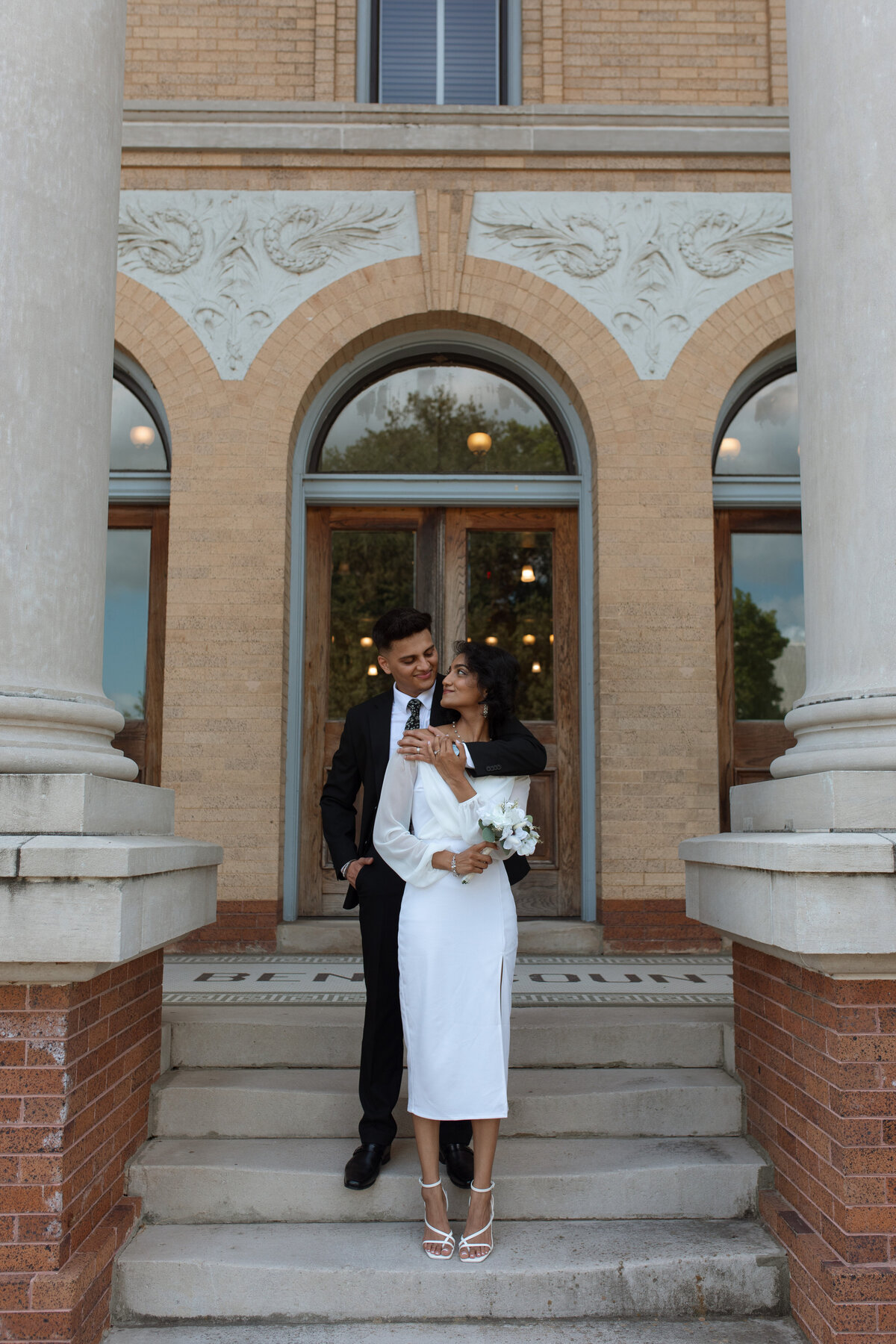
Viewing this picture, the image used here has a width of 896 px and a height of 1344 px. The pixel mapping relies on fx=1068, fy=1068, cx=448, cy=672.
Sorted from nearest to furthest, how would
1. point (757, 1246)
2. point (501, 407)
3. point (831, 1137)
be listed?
point (831, 1137) → point (757, 1246) → point (501, 407)

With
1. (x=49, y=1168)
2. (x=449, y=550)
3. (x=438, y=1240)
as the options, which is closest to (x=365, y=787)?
(x=438, y=1240)

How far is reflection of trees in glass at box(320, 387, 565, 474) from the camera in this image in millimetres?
8031

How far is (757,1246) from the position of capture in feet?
11.5

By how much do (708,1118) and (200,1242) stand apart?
1929mm

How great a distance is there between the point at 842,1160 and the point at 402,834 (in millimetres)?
1624

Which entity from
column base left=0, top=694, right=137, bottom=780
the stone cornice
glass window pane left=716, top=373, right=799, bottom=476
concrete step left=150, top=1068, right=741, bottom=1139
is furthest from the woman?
the stone cornice

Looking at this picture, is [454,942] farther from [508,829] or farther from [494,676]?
[494,676]

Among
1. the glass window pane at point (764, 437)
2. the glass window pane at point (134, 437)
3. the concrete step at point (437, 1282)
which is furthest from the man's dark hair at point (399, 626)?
the glass window pane at point (764, 437)

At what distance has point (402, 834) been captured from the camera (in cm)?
355

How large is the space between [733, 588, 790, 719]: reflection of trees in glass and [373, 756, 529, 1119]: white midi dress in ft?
15.5

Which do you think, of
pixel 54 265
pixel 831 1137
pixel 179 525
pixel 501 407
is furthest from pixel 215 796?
pixel 831 1137

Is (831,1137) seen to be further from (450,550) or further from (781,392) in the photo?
(781,392)

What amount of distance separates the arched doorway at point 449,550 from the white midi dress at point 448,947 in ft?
13.3

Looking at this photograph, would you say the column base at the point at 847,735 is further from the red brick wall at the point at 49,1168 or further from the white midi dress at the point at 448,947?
the red brick wall at the point at 49,1168
